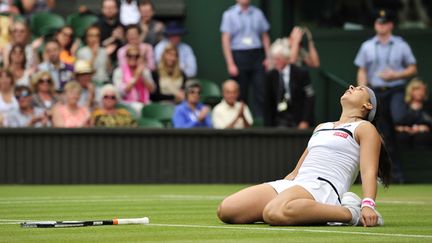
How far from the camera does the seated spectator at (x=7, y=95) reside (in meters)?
18.0

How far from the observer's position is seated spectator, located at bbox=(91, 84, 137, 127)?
18.0m

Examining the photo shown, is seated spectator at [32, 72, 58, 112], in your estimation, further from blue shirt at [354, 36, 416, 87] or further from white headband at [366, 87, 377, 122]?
white headband at [366, 87, 377, 122]

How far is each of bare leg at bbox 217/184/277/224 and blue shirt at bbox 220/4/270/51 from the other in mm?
10544

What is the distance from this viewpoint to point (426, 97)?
20.2m

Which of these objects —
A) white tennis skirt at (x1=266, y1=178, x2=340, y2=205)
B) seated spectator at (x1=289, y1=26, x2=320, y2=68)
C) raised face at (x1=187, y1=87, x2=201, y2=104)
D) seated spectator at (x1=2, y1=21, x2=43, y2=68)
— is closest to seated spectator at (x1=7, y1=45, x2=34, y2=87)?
seated spectator at (x1=2, y1=21, x2=43, y2=68)

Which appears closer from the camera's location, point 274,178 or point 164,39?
point 274,178

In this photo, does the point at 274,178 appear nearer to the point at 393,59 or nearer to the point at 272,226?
the point at 393,59

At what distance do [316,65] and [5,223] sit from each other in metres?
10.5

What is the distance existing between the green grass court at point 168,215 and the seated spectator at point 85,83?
1888 millimetres

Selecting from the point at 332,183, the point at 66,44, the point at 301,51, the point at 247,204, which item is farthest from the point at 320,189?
the point at 66,44

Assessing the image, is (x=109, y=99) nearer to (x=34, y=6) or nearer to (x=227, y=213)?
(x=34, y=6)

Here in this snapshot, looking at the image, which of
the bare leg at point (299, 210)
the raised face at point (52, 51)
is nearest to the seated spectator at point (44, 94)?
the raised face at point (52, 51)

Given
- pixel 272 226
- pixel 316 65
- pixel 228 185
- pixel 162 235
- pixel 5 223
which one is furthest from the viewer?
pixel 316 65

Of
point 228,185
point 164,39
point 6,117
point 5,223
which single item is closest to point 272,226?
point 5,223
